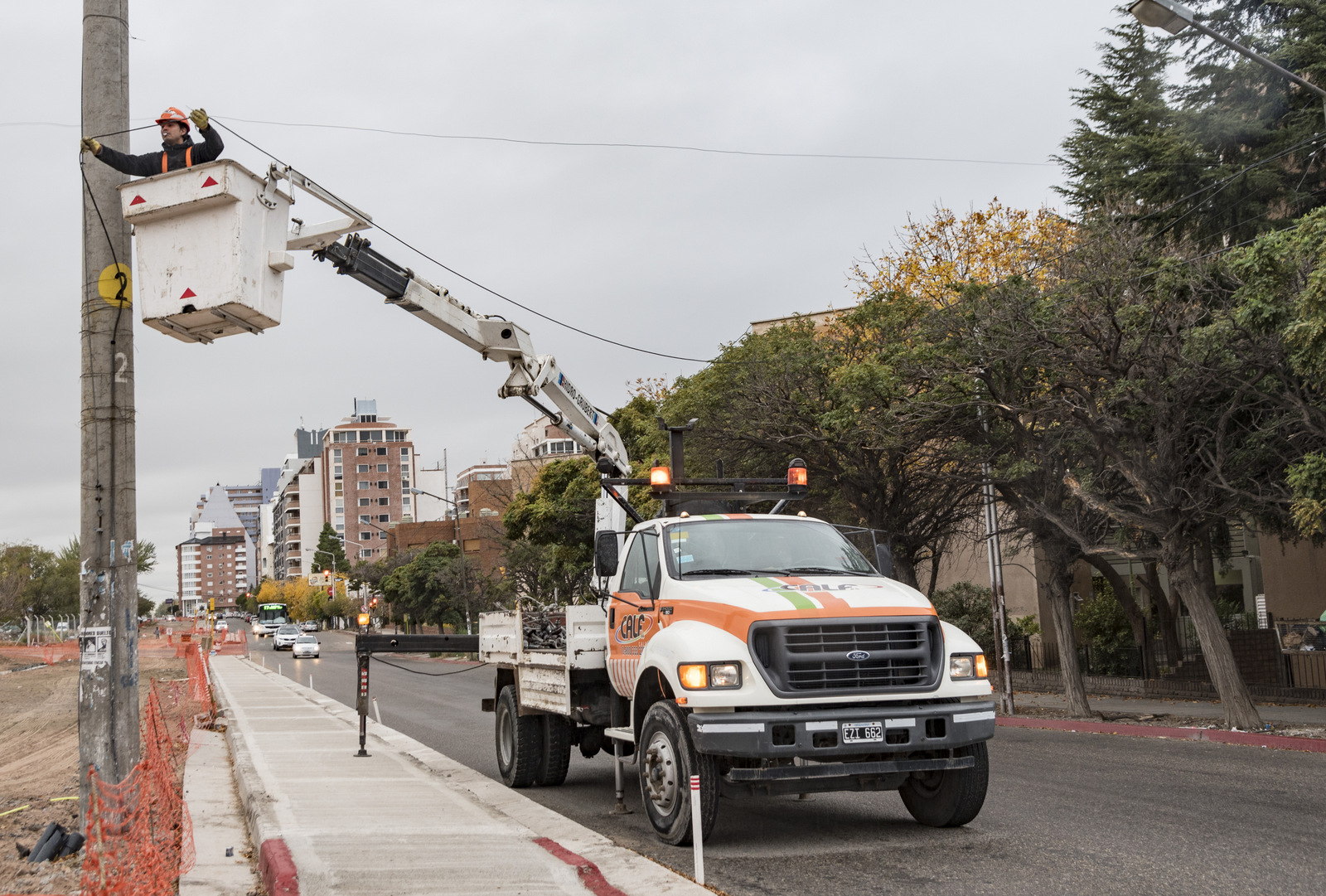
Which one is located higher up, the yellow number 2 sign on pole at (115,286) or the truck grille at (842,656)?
the yellow number 2 sign on pole at (115,286)

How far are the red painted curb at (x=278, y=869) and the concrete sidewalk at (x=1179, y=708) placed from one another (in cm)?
1507

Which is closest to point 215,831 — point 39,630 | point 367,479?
point 39,630

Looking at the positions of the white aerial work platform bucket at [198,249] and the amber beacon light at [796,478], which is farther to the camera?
the amber beacon light at [796,478]

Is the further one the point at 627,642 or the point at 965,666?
the point at 627,642

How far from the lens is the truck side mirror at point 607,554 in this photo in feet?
31.2

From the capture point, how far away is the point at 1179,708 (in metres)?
21.0

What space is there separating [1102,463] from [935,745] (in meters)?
11.9

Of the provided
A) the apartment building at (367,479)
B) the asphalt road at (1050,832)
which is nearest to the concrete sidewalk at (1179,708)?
the asphalt road at (1050,832)

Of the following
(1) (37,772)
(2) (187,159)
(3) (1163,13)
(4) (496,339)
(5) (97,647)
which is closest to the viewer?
(5) (97,647)

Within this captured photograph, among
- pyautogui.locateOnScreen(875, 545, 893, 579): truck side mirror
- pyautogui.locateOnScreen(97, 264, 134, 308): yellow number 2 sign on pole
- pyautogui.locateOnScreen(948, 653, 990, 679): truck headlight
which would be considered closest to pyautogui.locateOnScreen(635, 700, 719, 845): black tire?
pyautogui.locateOnScreen(948, 653, 990, 679): truck headlight

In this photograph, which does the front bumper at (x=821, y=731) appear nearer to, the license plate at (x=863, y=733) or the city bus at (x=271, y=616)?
the license plate at (x=863, y=733)

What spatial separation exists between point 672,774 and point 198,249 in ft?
16.9

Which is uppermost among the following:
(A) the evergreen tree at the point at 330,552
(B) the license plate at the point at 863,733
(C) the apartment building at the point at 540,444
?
(C) the apartment building at the point at 540,444

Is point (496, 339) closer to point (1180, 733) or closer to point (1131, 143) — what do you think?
point (1180, 733)
